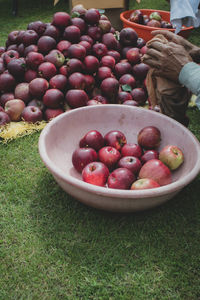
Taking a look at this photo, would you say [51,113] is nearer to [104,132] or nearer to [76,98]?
[76,98]

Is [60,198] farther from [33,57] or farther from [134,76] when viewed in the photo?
[134,76]

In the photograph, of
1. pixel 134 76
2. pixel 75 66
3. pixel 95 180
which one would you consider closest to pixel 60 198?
pixel 95 180

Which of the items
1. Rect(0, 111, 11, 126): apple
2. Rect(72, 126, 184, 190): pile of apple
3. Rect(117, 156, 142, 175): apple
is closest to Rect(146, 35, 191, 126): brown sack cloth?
Rect(72, 126, 184, 190): pile of apple

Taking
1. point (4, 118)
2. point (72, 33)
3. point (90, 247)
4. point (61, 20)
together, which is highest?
point (61, 20)

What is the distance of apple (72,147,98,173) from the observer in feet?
5.99

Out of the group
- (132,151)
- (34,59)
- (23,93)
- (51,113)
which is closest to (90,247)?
(132,151)

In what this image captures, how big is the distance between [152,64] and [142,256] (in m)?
1.25

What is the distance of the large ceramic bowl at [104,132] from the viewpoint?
4.67ft

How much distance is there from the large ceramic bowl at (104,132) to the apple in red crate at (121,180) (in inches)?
5.9

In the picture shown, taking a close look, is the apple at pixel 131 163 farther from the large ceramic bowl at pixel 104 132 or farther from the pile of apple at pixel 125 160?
the large ceramic bowl at pixel 104 132

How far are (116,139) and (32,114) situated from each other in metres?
0.95

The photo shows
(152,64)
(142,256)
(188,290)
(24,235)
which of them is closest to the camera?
(188,290)

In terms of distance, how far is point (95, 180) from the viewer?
169 cm

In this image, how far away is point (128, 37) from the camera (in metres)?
3.13
